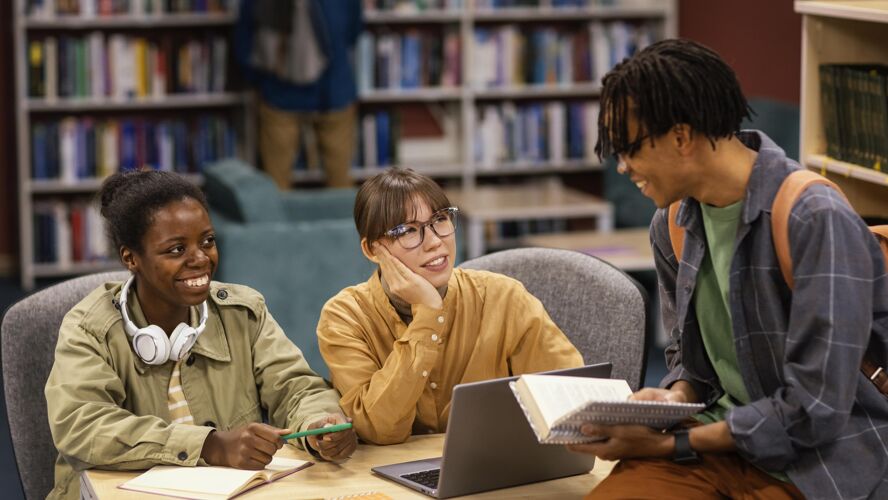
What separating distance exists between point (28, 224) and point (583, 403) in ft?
17.1

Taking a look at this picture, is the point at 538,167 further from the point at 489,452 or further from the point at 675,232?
the point at 489,452

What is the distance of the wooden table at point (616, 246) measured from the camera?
15.7ft

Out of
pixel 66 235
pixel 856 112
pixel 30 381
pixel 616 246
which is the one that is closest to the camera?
pixel 30 381

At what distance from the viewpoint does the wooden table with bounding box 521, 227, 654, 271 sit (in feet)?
15.7

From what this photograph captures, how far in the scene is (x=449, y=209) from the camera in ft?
7.30

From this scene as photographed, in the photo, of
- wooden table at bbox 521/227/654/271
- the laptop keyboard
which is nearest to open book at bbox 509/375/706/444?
the laptop keyboard

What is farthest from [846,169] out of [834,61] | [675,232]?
[675,232]

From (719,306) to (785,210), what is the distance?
0.22 m

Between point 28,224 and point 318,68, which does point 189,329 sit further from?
point 28,224

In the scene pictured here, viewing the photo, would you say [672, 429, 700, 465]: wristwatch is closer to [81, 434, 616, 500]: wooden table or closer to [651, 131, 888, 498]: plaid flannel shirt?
[651, 131, 888, 498]: plaid flannel shirt

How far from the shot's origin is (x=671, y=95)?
175 centimetres

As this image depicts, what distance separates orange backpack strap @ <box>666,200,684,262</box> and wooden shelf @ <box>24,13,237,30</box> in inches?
188

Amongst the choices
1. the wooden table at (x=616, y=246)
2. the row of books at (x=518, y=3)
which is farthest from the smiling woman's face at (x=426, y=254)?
the row of books at (x=518, y=3)

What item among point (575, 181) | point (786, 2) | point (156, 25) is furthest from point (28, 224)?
point (786, 2)
